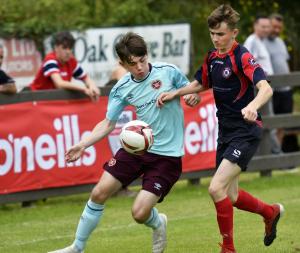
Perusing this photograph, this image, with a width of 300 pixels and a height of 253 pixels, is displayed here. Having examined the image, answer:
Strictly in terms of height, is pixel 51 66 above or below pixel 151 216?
above

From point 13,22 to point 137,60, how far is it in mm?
10980

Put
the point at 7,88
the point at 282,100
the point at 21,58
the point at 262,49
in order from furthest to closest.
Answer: the point at 21,58
the point at 282,100
the point at 262,49
the point at 7,88

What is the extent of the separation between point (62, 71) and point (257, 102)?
5168mm

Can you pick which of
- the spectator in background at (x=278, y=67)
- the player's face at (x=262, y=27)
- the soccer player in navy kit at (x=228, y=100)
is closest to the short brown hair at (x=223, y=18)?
the soccer player in navy kit at (x=228, y=100)

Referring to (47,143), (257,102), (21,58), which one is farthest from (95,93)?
(21,58)

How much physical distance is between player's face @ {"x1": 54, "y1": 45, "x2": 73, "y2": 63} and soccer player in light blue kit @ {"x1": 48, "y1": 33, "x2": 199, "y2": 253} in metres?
3.68

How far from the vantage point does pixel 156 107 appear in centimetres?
803

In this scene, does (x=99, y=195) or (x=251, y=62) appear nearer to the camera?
(x=251, y=62)

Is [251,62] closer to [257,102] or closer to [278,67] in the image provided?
[257,102]

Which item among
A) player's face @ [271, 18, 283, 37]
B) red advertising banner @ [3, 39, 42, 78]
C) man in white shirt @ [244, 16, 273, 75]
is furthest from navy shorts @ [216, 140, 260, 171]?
red advertising banner @ [3, 39, 42, 78]

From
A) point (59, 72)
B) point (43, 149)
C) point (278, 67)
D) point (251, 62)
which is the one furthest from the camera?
point (278, 67)

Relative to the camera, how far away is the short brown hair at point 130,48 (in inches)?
307

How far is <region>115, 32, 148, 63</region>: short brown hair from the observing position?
779 centimetres

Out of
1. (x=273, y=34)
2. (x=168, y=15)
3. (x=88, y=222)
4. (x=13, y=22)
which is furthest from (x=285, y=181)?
(x=168, y=15)
